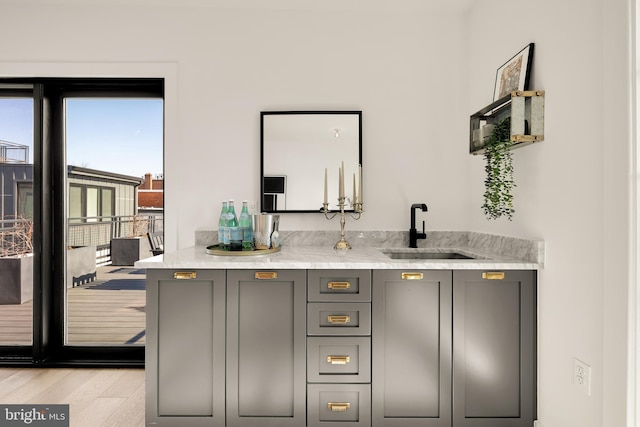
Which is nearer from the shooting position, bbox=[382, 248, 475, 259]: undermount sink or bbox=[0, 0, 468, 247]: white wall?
bbox=[382, 248, 475, 259]: undermount sink

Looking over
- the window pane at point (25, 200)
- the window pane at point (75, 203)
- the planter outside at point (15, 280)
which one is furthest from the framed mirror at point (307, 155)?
the planter outside at point (15, 280)

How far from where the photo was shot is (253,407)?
199 cm

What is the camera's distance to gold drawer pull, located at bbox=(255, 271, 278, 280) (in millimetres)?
1996

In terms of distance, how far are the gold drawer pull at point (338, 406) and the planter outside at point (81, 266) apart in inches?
Result: 81.6

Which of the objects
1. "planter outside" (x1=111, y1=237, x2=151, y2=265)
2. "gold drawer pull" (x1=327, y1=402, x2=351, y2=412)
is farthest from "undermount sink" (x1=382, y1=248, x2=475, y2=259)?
"planter outside" (x1=111, y1=237, x2=151, y2=265)

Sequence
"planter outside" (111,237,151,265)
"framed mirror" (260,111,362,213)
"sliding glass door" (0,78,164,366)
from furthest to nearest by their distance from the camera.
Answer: "planter outside" (111,237,151,265) < "sliding glass door" (0,78,164,366) < "framed mirror" (260,111,362,213)

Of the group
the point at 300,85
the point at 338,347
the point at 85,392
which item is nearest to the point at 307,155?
the point at 300,85

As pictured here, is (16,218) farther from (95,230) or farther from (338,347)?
(338,347)

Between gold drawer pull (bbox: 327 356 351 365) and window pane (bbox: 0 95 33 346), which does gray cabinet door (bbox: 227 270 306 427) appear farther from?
window pane (bbox: 0 95 33 346)

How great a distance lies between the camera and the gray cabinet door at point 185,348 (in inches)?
78.2

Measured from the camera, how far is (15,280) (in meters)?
2.90

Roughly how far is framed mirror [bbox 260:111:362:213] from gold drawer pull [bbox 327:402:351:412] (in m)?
1.25

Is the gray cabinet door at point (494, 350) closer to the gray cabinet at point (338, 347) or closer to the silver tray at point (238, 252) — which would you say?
the gray cabinet at point (338, 347)

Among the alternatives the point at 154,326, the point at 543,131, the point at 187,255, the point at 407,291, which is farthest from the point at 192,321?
the point at 543,131
